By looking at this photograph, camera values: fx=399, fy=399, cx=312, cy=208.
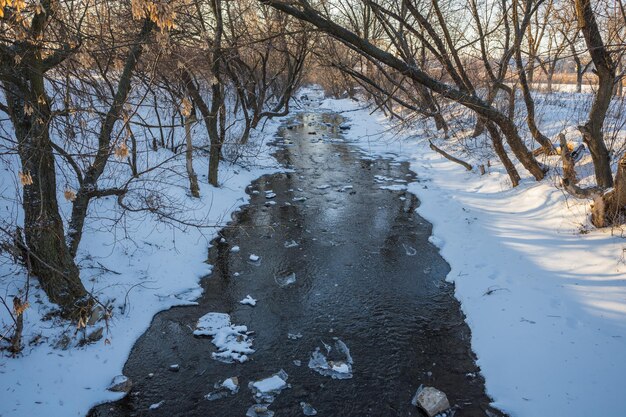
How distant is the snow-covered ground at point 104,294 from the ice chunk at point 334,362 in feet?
6.49

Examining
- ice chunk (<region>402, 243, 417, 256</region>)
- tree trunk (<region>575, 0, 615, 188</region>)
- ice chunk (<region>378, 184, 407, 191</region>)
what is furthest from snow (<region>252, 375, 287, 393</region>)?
ice chunk (<region>378, 184, 407, 191</region>)

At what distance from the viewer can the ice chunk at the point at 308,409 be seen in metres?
3.70

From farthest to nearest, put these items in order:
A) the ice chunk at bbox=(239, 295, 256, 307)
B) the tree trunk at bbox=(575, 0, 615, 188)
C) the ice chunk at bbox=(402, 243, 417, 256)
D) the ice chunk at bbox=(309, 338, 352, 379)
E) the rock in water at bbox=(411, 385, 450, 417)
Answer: the ice chunk at bbox=(402, 243, 417, 256), the tree trunk at bbox=(575, 0, 615, 188), the ice chunk at bbox=(239, 295, 256, 307), the ice chunk at bbox=(309, 338, 352, 379), the rock in water at bbox=(411, 385, 450, 417)

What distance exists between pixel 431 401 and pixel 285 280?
9.24 feet

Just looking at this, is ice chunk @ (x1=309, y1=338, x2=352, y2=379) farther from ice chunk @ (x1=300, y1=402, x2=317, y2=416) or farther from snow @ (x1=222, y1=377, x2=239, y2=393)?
snow @ (x1=222, y1=377, x2=239, y2=393)

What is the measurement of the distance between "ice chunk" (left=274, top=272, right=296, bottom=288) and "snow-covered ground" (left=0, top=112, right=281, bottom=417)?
1175 mm

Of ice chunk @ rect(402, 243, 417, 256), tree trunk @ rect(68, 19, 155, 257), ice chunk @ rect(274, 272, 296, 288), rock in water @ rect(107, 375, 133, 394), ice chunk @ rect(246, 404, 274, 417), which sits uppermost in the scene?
tree trunk @ rect(68, 19, 155, 257)

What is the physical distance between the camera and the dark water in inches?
153

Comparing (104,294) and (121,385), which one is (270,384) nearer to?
(121,385)

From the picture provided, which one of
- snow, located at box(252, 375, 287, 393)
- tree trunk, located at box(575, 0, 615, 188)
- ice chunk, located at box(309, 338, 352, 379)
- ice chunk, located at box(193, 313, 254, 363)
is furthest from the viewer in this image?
tree trunk, located at box(575, 0, 615, 188)

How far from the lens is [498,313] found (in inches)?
195

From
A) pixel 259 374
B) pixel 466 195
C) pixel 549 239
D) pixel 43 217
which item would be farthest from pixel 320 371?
pixel 466 195

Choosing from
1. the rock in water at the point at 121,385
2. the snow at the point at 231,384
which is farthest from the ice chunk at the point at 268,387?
the rock in water at the point at 121,385

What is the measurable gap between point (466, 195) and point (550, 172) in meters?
1.76
